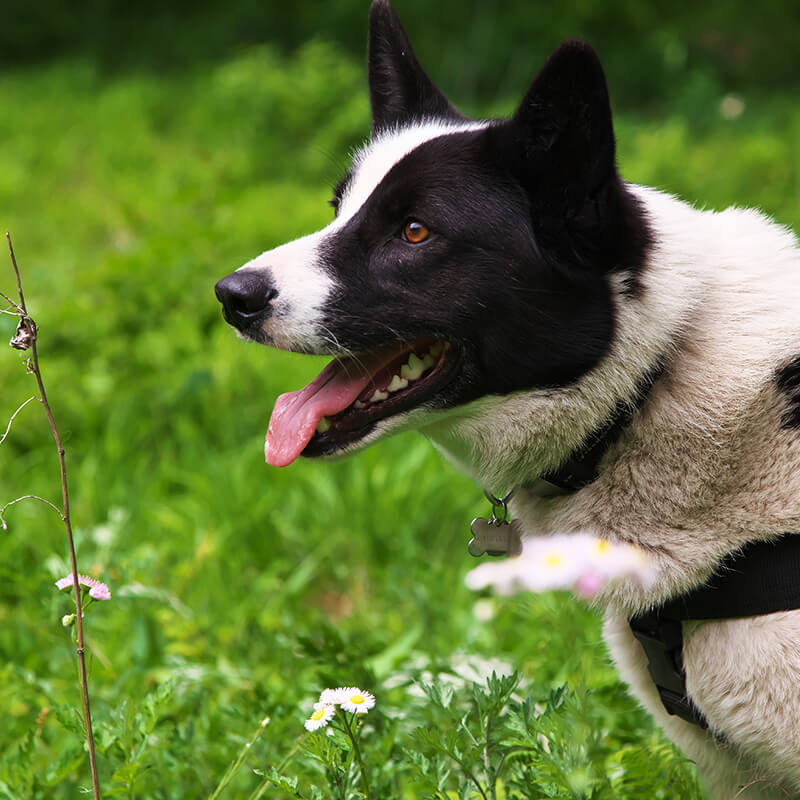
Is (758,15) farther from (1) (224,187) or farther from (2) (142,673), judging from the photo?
(2) (142,673)

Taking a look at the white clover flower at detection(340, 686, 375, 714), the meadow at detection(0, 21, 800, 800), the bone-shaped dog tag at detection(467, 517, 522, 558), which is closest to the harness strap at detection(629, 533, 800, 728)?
the meadow at detection(0, 21, 800, 800)

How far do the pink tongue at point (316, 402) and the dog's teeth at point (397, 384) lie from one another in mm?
42

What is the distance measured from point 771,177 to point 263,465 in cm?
424

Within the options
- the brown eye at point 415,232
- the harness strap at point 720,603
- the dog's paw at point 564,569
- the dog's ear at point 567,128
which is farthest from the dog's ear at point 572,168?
the dog's paw at point 564,569

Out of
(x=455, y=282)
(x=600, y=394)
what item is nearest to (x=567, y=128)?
(x=455, y=282)

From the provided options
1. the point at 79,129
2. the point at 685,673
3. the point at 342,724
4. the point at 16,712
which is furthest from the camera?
the point at 79,129

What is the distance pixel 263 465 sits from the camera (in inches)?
144

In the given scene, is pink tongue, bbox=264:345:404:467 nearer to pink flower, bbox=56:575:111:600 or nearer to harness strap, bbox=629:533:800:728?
pink flower, bbox=56:575:111:600

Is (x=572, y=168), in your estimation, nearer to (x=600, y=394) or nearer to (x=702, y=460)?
(x=600, y=394)

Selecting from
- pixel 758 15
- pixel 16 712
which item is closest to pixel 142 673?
pixel 16 712

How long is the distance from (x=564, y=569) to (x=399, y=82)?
1477 millimetres

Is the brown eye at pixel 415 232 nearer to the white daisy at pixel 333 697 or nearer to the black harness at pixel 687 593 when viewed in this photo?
the black harness at pixel 687 593

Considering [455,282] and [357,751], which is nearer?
[357,751]

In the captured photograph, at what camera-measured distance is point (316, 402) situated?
77.8 inches
